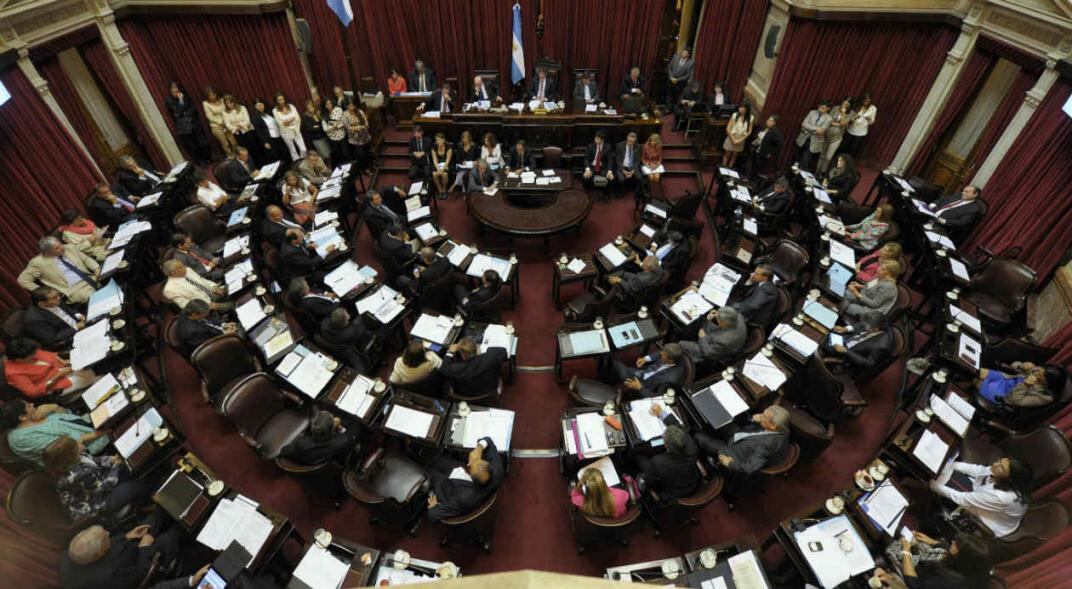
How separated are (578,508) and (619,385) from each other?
6.65ft

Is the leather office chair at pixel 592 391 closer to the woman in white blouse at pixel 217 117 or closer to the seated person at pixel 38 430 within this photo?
the seated person at pixel 38 430

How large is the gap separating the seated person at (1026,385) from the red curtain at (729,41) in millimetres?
8837

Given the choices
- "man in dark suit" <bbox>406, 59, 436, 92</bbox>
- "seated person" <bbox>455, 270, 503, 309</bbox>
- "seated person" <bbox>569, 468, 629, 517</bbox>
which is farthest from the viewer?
"man in dark suit" <bbox>406, 59, 436, 92</bbox>

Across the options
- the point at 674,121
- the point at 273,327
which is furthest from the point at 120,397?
the point at 674,121

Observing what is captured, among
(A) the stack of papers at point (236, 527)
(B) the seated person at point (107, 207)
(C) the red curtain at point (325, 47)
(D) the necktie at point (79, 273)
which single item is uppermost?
(C) the red curtain at point (325, 47)

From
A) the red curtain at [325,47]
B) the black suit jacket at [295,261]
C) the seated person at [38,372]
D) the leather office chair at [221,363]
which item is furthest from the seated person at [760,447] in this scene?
the red curtain at [325,47]

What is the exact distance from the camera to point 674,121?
40.4 feet

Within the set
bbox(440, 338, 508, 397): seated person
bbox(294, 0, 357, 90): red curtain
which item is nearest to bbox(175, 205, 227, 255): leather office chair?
bbox(440, 338, 508, 397): seated person

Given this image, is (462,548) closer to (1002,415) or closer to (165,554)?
A: (165,554)

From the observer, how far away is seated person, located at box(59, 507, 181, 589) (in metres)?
3.87

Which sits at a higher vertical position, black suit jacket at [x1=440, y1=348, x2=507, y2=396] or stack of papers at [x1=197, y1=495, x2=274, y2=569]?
black suit jacket at [x1=440, y1=348, x2=507, y2=396]

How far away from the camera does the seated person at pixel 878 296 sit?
6.40m

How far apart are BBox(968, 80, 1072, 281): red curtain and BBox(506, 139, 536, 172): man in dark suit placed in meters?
8.05

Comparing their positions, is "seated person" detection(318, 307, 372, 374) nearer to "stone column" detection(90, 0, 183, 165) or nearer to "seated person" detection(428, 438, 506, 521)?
"seated person" detection(428, 438, 506, 521)
